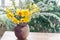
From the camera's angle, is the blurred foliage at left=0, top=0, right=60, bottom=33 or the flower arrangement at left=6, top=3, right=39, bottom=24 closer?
the flower arrangement at left=6, top=3, right=39, bottom=24

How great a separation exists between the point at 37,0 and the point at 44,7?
20cm

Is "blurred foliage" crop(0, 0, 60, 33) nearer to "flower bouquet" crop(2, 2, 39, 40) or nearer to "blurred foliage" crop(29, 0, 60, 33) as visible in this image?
"blurred foliage" crop(29, 0, 60, 33)

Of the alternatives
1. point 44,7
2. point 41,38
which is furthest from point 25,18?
point 44,7

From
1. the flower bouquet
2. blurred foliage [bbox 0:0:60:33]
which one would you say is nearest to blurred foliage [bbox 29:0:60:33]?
blurred foliage [bbox 0:0:60:33]

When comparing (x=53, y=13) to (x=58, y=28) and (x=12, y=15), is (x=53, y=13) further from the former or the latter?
(x=12, y=15)

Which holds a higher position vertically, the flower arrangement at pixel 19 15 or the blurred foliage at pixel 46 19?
the flower arrangement at pixel 19 15

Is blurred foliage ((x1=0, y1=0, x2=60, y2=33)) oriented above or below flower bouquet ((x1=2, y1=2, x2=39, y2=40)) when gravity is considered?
below

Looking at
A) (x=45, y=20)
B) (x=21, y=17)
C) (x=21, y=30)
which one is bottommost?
(x=45, y=20)

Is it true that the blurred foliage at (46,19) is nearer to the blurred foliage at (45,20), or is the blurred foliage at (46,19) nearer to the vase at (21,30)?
the blurred foliage at (45,20)

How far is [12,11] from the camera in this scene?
161 centimetres

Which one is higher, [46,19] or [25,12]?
[25,12]

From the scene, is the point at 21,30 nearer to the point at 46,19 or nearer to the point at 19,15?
the point at 19,15

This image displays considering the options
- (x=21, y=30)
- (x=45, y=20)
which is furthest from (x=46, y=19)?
(x=21, y=30)

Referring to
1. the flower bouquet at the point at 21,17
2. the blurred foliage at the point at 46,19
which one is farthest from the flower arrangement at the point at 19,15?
the blurred foliage at the point at 46,19
